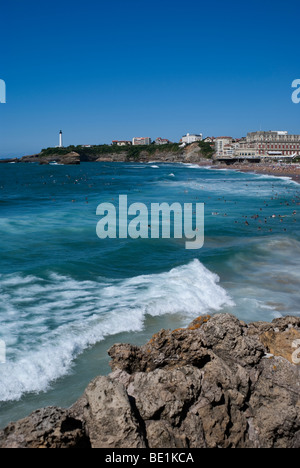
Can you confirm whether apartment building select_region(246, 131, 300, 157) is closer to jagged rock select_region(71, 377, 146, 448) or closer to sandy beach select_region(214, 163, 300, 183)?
sandy beach select_region(214, 163, 300, 183)

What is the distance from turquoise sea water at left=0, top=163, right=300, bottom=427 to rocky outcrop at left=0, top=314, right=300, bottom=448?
346 centimetres

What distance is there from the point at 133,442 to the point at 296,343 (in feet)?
15.4

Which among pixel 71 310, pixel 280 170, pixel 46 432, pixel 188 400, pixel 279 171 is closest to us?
pixel 46 432

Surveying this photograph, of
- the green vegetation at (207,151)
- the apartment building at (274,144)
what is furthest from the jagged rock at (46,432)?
the green vegetation at (207,151)

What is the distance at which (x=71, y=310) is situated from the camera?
14.5 m

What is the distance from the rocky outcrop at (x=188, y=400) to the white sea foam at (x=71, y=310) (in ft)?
13.0

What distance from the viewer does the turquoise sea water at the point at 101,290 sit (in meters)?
10.4

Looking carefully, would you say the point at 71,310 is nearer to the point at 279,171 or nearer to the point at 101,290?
the point at 101,290

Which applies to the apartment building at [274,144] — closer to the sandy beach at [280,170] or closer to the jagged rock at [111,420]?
the sandy beach at [280,170]

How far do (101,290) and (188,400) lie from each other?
37.1 ft

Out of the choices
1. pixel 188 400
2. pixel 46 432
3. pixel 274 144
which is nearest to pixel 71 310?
pixel 188 400

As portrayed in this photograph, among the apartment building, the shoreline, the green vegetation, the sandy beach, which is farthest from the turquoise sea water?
the green vegetation

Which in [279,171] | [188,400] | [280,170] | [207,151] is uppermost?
[207,151]

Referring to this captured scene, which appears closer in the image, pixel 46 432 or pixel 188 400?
pixel 46 432
